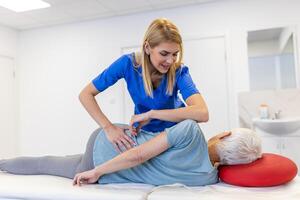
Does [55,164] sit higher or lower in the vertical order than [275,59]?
lower

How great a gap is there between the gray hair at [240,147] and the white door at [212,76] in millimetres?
1966

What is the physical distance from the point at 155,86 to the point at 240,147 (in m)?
0.46

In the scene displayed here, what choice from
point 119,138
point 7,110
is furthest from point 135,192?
point 7,110

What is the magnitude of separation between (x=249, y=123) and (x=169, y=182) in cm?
202

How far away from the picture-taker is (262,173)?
1.07 metres

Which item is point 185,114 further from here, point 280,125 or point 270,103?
point 270,103

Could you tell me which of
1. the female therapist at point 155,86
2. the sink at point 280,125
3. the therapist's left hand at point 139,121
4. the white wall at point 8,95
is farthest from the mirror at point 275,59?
the white wall at point 8,95

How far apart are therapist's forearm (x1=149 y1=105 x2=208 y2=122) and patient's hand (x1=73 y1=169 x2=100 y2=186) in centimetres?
34

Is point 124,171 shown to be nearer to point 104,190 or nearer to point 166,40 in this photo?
point 104,190

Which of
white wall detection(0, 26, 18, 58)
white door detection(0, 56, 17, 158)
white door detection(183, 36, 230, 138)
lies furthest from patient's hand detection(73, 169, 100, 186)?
white wall detection(0, 26, 18, 58)

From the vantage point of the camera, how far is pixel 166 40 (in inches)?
48.6

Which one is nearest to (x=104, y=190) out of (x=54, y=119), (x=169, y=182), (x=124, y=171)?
(x=124, y=171)

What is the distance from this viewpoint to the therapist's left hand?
120 cm

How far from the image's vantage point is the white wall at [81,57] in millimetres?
3031
